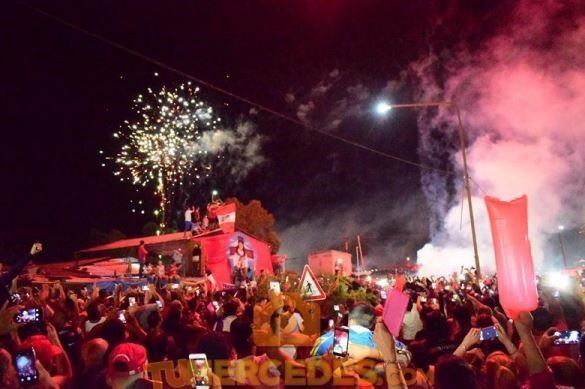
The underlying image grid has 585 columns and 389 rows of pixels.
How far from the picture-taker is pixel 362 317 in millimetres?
5699

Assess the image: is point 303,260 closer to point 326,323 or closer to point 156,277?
point 156,277

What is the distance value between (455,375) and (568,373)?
1.30 m

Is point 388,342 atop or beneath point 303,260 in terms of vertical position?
beneath

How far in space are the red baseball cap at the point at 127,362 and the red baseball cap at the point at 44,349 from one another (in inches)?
43.4

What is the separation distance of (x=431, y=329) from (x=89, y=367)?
3.83 m

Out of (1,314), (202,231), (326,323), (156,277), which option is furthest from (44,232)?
(1,314)

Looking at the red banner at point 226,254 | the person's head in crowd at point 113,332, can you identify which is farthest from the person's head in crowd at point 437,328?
the red banner at point 226,254

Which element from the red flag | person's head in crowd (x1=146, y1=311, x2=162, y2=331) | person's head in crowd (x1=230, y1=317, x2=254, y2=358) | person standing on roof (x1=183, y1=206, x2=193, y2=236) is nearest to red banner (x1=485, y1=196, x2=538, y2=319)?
person's head in crowd (x1=230, y1=317, x2=254, y2=358)

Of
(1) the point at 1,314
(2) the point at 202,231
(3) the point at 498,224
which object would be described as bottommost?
(1) the point at 1,314

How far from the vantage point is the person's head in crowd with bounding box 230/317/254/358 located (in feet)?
16.3

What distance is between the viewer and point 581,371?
157 inches

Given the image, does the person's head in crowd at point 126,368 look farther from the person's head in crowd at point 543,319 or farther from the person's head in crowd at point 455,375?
the person's head in crowd at point 543,319

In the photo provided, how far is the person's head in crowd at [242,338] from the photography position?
4953 millimetres

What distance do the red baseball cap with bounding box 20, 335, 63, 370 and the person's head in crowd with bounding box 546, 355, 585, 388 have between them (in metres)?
4.63
